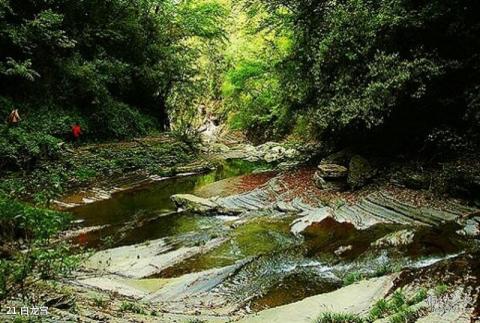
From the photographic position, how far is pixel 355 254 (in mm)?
9070

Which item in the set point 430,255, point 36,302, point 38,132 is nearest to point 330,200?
point 430,255

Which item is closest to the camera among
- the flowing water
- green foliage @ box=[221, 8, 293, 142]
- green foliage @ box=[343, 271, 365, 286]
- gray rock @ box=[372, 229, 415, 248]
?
green foliage @ box=[343, 271, 365, 286]

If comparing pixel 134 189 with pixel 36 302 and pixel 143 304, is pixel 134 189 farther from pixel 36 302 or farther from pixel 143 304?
pixel 36 302

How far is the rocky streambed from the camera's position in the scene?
255 inches

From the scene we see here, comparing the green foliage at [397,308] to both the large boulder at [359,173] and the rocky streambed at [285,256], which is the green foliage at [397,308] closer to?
the rocky streambed at [285,256]

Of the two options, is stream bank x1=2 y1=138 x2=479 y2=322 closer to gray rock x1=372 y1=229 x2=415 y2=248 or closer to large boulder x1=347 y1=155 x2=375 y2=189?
gray rock x1=372 y1=229 x2=415 y2=248

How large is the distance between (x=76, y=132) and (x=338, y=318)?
17.7 m

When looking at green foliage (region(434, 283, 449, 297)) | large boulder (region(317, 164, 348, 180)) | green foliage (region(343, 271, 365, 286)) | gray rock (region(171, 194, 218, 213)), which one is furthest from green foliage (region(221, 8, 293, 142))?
green foliage (region(434, 283, 449, 297))

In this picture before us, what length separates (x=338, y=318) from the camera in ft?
18.1

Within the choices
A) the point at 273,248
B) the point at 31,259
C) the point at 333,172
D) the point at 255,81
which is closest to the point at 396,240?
the point at 273,248

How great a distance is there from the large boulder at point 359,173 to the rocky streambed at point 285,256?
501mm

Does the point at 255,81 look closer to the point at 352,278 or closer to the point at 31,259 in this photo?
the point at 352,278

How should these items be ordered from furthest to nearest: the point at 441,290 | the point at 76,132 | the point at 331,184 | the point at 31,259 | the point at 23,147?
the point at 76,132
the point at 23,147
the point at 331,184
the point at 441,290
the point at 31,259

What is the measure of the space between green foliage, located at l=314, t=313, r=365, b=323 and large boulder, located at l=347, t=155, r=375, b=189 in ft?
30.4
